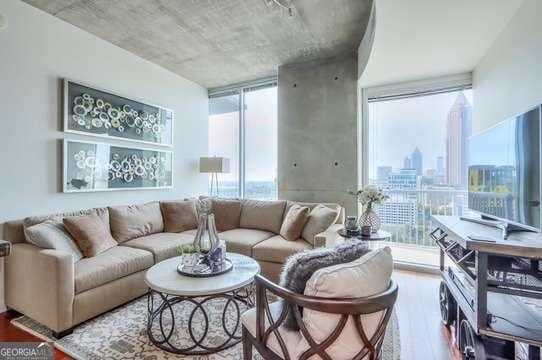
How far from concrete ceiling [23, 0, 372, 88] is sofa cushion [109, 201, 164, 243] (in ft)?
6.95

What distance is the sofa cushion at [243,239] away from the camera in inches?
122

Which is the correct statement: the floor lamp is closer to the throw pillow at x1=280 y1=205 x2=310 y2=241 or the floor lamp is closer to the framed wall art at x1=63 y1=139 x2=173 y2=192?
the framed wall art at x1=63 y1=139 x2=173 y2=192

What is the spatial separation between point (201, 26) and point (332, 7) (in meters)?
1.48

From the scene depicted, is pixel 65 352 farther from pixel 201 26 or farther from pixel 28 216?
pixel 201 26

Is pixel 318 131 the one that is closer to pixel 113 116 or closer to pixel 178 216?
pixel 178 216

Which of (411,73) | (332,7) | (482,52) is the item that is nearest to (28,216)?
(332,7)

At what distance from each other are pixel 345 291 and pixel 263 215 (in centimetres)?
265

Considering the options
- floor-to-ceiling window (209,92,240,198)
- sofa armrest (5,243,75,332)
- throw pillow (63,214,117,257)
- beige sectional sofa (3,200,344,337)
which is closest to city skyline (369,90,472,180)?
beige sectional sofa (3,200,344,337)

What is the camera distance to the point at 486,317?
1.36 m

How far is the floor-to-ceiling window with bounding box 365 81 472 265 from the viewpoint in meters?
3.40

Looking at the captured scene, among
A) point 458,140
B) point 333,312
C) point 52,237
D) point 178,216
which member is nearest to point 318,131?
point 458,140

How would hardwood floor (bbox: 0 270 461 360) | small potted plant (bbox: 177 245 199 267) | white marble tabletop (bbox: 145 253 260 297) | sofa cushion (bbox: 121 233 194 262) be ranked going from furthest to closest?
sofa cushion (bbox: 121 233 194 262) < small potted plant (bbox: 177 245 199 267) < hardwood floor (bbox: 0 270 461 360) < white marble tabletop (bbox: 145 253 260 297)

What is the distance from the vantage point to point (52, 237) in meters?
2.34

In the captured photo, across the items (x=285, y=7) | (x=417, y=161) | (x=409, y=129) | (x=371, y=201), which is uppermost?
(x=285, y=7)
